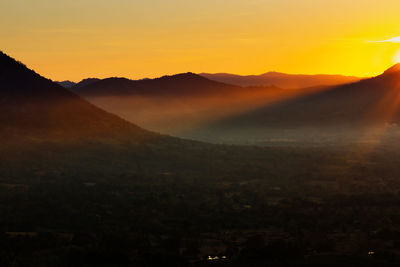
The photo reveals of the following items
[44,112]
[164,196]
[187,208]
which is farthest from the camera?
[44,112]

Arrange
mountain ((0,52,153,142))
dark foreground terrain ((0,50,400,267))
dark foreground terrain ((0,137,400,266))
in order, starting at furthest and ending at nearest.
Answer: mountain ((0,52,153,142))
dark foreground terrain ((0,50,400,267))
dark foreground terrain ((0,137,400,266))

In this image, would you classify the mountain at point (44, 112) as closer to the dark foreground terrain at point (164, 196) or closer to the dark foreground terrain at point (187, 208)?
the dark foreground terrain at point (164, 196)

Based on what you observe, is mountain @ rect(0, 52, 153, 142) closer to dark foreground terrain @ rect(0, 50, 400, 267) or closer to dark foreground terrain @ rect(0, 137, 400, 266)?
dark foreground terrain @ rect(0, 50, 400, 267)

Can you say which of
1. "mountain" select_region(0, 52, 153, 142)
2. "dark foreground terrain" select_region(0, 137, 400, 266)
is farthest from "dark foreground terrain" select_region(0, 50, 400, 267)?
"mountain" select_region(0, 52, 153, 142)

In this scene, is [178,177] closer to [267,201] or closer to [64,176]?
[64,176]

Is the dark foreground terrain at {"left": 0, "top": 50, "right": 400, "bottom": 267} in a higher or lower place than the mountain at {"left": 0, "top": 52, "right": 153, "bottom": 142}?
lower

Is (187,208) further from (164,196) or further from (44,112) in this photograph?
(44,112)

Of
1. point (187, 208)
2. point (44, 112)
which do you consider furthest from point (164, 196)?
point (44, 112)

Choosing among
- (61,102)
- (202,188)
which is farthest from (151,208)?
(61,102)

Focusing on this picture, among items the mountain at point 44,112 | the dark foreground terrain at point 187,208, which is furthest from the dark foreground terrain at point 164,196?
the mountain at point 44,112
